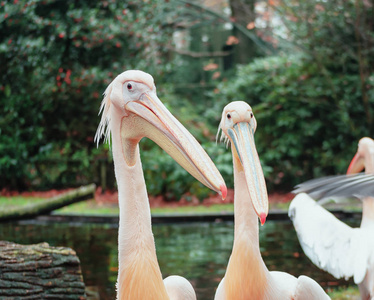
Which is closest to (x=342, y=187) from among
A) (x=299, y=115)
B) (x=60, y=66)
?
(x=60, y=66)

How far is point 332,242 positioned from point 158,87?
7.77m

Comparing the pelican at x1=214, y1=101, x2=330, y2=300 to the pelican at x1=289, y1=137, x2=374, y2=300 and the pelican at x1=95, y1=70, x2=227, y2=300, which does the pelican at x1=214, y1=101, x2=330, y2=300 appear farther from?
the pelican at x1=289, y1=137, x2=374, y2=300

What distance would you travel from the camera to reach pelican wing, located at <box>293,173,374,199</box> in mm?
2029

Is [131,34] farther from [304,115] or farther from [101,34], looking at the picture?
[304,115]

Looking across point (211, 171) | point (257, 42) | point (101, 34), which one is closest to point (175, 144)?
point (211, 171)

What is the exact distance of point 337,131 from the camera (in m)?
11.9

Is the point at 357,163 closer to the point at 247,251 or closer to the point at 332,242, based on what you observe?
the point at 332,242

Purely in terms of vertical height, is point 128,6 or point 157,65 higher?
point 128,6

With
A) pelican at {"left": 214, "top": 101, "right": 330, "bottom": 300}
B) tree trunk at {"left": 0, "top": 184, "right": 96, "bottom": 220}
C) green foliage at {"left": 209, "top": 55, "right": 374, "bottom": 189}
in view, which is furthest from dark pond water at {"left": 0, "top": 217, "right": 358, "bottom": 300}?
green foliage at {"left": 209, "top": 55, "right": 374, "bottom": 189}

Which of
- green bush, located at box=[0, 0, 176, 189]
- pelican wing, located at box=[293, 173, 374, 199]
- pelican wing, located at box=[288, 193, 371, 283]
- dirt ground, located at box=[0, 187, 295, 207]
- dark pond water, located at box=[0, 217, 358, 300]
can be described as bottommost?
dark pond water, located at box=[0, 217, 358, 300]

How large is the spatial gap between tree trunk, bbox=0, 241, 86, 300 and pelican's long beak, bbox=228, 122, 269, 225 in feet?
4.65

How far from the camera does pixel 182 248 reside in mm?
7316

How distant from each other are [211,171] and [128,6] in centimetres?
989

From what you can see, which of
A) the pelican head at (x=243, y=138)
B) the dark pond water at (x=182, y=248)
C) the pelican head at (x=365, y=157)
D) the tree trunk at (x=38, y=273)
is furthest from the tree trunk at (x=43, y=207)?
the pelican head at (x=365, y=157)
